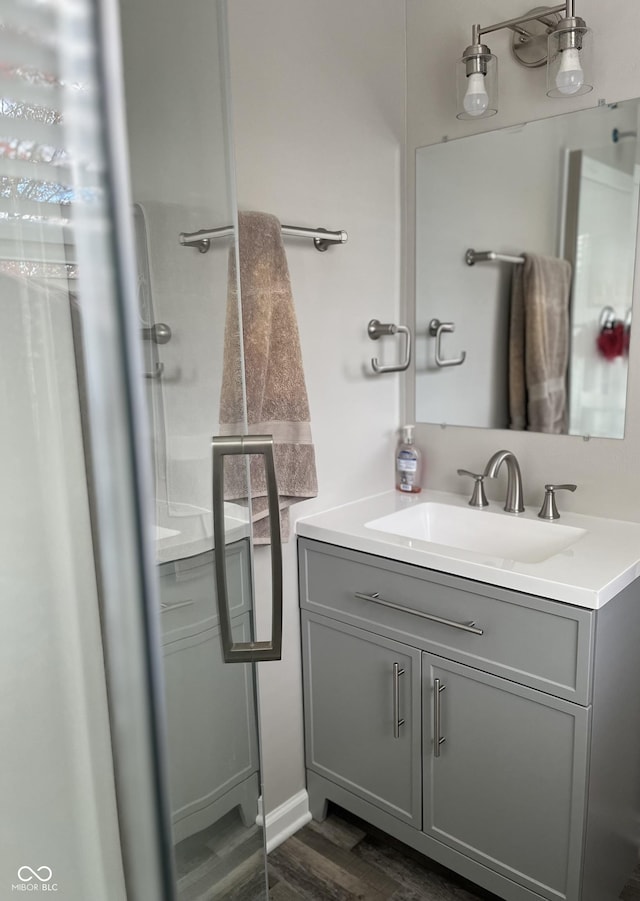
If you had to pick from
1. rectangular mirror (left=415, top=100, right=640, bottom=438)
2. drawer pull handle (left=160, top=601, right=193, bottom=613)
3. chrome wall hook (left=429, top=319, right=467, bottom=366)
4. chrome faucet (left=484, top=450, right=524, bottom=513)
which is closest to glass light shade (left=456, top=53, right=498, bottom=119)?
rectangular mirror (left=415, top=100, right=640, bottom=438)

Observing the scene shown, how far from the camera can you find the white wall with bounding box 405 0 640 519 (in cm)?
163

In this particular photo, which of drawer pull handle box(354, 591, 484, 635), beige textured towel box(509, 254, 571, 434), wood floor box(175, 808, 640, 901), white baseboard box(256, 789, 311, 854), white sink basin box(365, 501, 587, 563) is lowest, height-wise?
wood floor box(175, 808, 640, 901)

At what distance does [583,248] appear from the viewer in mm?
1765

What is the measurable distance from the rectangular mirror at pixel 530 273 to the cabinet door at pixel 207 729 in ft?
3.97

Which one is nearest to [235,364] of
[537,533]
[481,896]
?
[537,533]

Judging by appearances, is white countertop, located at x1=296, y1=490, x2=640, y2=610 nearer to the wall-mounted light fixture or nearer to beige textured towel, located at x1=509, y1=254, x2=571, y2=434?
beige textured towel, located at x1=509, y1=254, x2=571, y2=434

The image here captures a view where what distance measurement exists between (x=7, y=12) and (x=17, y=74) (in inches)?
1.6

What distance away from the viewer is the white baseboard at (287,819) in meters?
1.89

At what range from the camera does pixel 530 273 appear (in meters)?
1.88

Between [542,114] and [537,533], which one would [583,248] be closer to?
[542,114]

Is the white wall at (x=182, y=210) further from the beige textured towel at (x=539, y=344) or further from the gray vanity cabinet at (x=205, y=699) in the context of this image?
the beige textured towel at (x=539, y=344)

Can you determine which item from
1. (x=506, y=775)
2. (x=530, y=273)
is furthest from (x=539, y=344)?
(x=506, y=775)

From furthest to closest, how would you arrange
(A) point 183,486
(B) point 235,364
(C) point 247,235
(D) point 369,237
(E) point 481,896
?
(D) point 369,237, (E) point 481,896, (C) point 247,235, (B) point 235,364, (A) point 183,486

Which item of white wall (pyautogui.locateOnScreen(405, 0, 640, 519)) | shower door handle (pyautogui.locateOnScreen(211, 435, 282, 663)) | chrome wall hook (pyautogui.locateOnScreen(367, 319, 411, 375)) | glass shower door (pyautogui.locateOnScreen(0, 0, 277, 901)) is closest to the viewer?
glass shower door (pyautogui.locateOnScreen(0, 0, 277, 901))
